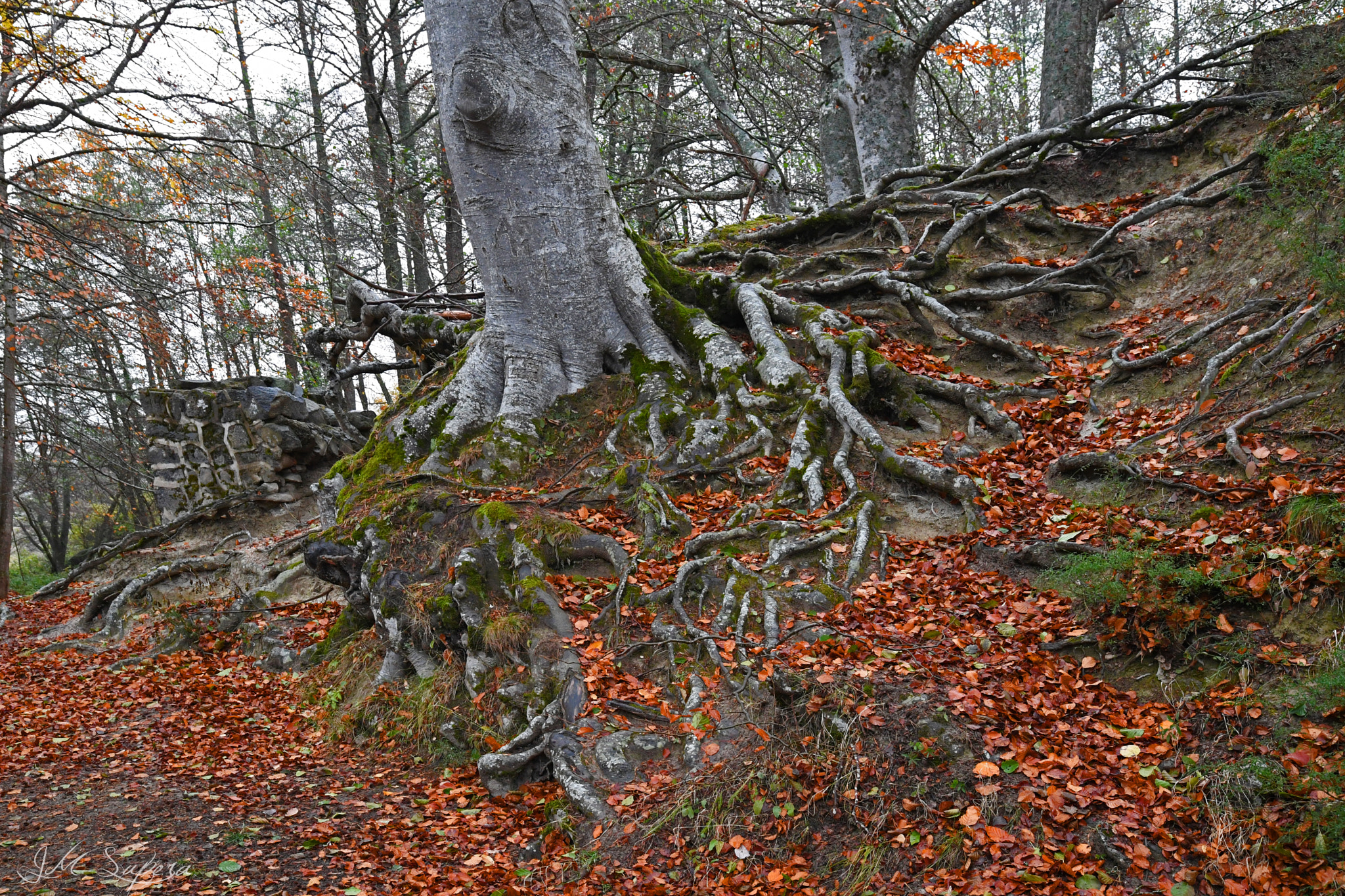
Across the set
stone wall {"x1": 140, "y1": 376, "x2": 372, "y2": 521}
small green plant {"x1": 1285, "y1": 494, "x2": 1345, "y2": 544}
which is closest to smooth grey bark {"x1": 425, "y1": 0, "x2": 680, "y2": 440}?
small green plant {"x1": 1285, "y1": 494, "x2": 1345, "y2": 544}

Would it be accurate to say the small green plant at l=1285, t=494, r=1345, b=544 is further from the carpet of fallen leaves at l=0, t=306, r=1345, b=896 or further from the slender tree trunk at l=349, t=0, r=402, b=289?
the slender tree trunk at l=349, t=0, r=402, b=289

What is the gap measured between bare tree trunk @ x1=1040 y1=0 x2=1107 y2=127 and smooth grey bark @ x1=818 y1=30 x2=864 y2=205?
9.73 feet

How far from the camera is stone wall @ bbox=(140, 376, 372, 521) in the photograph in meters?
12.5

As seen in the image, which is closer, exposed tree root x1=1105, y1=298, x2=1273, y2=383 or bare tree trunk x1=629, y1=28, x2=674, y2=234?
exposed tree root x1=1105, y1=298, x2=1273, y2=383

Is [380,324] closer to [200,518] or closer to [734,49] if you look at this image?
[200,518]

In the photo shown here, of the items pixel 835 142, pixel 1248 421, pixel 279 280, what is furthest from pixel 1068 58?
pixel 279 280

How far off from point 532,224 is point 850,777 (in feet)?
17.3

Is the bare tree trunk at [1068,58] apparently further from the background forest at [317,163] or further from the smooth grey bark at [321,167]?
the smooth grey bark at [321,167]

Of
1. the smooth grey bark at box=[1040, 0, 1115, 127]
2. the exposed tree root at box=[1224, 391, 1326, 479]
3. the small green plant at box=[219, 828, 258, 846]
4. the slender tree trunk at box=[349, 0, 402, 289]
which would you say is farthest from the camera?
the slender tree trunk at box=[349, 0, 402, 289]

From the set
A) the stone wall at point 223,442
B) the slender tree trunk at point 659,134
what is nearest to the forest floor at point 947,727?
the stone wall at point 223,442

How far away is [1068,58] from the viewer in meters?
9.89

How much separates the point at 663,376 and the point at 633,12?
8710 millimetres

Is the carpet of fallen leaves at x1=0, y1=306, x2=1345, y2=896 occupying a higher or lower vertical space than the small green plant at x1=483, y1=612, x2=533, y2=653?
lower

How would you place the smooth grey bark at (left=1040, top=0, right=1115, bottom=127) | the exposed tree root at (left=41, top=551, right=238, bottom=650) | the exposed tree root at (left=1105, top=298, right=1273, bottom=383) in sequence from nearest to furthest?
1. the exposed tree root at (left=1105, top=298, right=1273, bottom=383)
2. the exposed tree root at (left=41, top=551, right=238, bottom=650)
3. the smooth grey bark at (left=1040, top=0, right=1115, bottom=127)
